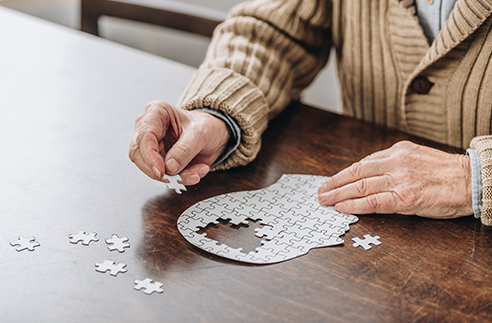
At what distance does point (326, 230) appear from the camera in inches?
39.4

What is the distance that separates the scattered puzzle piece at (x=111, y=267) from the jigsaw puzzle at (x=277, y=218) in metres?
0.15

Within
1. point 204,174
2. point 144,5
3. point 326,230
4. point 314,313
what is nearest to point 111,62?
point 144,5

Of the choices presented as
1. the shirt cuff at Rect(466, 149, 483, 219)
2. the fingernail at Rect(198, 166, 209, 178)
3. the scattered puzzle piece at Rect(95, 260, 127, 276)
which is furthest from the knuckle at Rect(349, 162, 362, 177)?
the scattered puzzle piece at Rect(95, 260, 127, 276)

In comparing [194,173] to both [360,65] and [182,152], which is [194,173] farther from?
[360,65]

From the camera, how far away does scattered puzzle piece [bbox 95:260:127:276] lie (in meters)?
0.86

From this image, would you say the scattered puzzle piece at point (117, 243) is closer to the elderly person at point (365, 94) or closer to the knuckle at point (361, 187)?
the elderly person at point (365, 94)

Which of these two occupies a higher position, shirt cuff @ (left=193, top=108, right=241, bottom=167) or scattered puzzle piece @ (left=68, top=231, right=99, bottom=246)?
shirt cuff @ (left=193, top=108, right=241, bottom=167)

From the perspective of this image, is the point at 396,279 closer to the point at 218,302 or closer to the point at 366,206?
the point at 366,206

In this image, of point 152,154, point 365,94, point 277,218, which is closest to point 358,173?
point 277,218

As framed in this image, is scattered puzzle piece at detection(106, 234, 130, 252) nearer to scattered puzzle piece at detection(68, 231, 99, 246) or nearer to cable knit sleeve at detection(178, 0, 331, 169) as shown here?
scattered puzzle piece at detection(68, 231, 99, 246)

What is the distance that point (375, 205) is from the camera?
3.44 feet

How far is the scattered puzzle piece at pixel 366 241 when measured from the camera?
Result: 0.96m

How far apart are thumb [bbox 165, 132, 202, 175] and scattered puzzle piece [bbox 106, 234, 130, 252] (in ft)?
0.67

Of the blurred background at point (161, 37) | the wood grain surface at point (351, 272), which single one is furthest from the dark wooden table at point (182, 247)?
the blurred background at point (161, 37)
